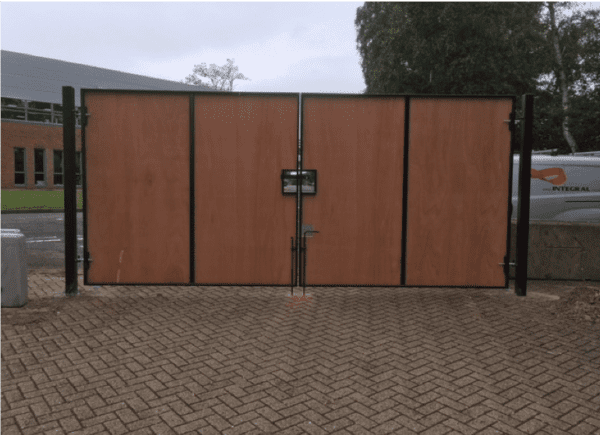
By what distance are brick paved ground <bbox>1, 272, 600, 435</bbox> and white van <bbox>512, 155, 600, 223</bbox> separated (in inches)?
89.1

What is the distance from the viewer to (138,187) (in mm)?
7555

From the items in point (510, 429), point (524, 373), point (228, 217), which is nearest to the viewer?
point (510, 429)

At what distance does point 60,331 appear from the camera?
596cm

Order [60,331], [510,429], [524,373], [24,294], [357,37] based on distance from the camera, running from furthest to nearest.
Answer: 1. [357,37]
2. [24,294]
3. [60,331]
4. [524,373]
5. [510,429]

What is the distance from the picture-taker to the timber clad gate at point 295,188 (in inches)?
295

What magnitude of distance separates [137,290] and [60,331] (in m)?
2.15

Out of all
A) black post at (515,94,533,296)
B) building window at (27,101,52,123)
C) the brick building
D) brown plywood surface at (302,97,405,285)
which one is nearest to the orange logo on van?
black post at (515,94,533,296)

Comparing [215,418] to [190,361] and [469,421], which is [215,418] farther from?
[469,421]

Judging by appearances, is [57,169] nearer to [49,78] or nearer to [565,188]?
[49,78]

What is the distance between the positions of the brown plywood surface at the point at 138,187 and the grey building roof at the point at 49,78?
29570 mm

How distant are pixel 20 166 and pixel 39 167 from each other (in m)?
1.25

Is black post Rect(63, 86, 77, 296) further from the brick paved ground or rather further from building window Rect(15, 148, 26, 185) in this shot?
building window Rect(15, 148, 26, 185)

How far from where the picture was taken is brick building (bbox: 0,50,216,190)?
1435 inches

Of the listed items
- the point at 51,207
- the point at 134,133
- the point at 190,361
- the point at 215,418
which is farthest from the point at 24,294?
the point at 51,207
